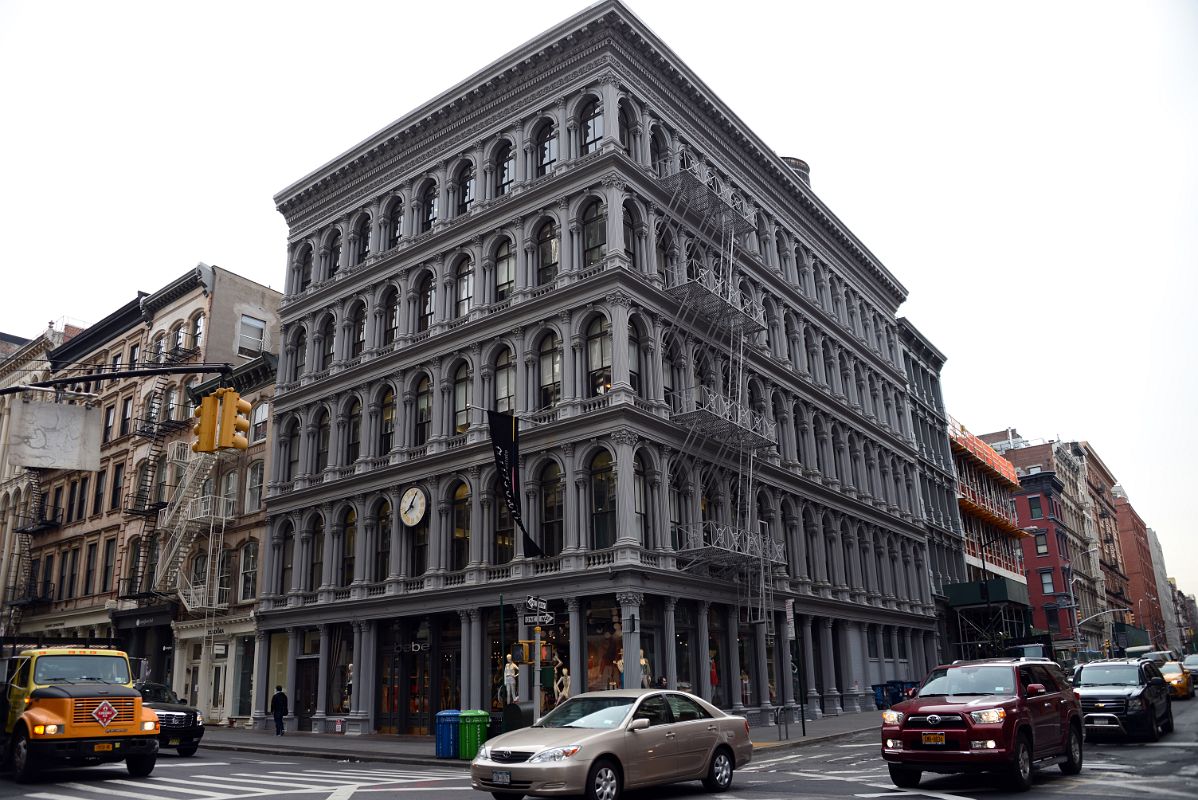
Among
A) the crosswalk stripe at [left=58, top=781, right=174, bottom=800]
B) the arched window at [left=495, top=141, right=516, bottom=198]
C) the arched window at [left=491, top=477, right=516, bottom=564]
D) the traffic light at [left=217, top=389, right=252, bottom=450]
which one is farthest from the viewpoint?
the arched window at [left=495, top=141, right=516, bottom=198]

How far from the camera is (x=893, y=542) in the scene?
158 ft

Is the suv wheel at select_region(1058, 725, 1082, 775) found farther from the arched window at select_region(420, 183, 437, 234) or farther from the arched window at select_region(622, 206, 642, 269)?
the arched window at select_region(420, 183, 437, 234)

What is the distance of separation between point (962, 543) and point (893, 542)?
46.5 ft

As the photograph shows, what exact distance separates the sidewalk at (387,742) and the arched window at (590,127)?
20.6 m

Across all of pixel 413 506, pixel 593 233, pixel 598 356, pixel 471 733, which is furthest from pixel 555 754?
pixel 413 506

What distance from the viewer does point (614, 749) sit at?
12.3 metres

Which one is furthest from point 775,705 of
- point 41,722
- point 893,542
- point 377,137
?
point 377,137

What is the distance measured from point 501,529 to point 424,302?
1127 cm

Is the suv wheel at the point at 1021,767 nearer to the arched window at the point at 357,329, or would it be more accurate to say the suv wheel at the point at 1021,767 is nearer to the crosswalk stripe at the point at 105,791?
the crosswalk stripe at the point at 105,791

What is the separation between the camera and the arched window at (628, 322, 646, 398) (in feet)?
99.8

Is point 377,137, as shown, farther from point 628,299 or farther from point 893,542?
point 893,542

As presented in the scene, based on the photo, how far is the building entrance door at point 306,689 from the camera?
3688cm

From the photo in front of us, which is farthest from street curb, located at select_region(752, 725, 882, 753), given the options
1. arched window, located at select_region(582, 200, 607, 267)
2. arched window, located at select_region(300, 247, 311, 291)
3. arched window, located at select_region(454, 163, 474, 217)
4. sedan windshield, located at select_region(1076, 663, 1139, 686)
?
arched window, located at select_region(300, 247, 311, 291)

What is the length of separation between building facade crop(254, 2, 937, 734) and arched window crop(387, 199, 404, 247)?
140mm
